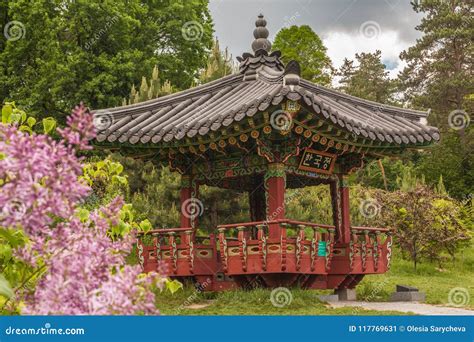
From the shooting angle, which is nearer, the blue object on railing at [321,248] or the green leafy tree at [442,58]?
the blue object on railing at [321,248]

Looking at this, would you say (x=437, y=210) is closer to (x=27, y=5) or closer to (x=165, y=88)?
(x=165, y=88)

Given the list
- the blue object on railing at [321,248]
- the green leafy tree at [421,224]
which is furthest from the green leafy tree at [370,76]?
the blue object on railing at [321,248]

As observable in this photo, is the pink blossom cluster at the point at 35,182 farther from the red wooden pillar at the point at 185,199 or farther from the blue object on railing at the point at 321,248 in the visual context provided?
the red wooden pillar at the point at 185,199

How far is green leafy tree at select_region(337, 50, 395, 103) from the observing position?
147ft

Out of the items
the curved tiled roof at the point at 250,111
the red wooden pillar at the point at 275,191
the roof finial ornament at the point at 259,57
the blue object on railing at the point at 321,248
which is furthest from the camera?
the roof finial ornament at the point at 259,57

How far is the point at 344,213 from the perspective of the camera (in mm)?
12508

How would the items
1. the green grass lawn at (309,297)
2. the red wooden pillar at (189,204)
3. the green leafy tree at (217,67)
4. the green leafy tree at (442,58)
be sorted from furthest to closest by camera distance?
the green leafy tree at (442,58) → the green leafy tree at (217,67) → the red wooden pillar at (189,204) → the green grass lawn at (309,297)

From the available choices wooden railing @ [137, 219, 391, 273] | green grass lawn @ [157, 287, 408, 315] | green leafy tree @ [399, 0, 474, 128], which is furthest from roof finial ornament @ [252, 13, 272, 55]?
green leafy tree @ [399, 0, 474, 128]

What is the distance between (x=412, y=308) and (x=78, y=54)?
19.9m

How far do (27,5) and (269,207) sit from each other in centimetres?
2030

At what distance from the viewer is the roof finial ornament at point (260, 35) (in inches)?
524

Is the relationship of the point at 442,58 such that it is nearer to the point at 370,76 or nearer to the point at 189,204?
the point at 370,76

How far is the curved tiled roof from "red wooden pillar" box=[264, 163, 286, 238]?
1.20 m

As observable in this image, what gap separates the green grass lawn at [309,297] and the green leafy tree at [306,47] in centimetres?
2410
